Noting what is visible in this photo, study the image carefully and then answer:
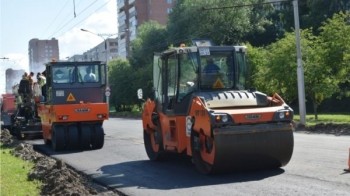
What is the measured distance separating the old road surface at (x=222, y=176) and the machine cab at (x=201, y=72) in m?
1.56

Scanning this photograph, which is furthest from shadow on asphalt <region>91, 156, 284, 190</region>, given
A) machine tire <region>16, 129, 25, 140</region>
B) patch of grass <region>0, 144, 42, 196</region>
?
machine tire <region>16, 129, 25, 140</region>

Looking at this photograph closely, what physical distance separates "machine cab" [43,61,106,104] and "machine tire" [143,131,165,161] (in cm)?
480

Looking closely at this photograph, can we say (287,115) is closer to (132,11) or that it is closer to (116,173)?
(116,173)

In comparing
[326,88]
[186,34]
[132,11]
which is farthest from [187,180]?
[132,11]

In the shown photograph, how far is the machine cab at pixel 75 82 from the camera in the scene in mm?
18641

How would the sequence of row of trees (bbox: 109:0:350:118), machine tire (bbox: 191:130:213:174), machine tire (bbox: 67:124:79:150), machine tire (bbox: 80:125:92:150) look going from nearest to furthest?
1. machine tire (bbox: 191:130:213:174)
2. machine tire (bbox: 67:124:79:150)
3. machine tire (bbox: 80:125:92:150)
4. row of trees (bbox: 109:0:350:118)

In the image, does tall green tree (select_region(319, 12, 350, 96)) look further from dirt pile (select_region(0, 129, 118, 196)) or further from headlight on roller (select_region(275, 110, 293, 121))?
dirt pile (select_region(0, 129, 118, 196))

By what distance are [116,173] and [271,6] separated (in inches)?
1994

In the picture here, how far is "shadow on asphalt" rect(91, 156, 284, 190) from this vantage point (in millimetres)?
10508

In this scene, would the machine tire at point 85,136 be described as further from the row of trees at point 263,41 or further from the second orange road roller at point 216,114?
the row of trees at point 263,41

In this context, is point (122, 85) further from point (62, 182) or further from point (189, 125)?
point (62, 182)

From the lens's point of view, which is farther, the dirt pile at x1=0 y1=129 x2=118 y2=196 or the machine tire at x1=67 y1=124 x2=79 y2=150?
the machine tire at x1=67 y1=124 x2=79 y2=150

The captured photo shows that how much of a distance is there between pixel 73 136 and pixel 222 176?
867 centimetres

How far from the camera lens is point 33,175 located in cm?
1175
